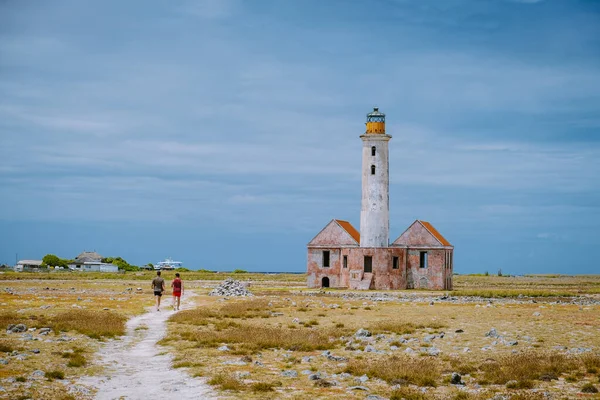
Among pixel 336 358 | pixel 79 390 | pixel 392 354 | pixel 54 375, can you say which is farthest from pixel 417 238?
pixel 79 390

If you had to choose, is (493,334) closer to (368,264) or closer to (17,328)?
(17,328)

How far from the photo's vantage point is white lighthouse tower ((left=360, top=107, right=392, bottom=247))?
69.2 m

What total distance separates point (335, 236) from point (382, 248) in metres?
6.14

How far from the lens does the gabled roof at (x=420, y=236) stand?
68.8 m

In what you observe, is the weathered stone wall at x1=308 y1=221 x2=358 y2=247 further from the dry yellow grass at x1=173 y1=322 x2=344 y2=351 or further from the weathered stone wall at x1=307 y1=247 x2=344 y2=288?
the dry yellow grass at x1=173 y1=322 x2=344 y2=351

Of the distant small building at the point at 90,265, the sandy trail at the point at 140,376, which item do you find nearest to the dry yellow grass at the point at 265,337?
the sandy trail at the point at 140,376

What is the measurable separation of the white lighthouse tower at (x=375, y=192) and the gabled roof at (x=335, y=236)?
1932 mm

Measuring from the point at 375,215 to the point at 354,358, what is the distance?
49.0 metres

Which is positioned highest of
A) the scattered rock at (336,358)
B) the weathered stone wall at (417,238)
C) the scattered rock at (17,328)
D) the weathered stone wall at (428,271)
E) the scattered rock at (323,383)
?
the weathered stone wall at (417,238)

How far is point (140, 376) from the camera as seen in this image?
1777cm

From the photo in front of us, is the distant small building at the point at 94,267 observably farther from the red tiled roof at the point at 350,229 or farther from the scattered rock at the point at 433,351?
the scattered rock at the point at 433,351

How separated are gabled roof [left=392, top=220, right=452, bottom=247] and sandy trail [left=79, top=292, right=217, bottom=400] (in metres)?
46.2

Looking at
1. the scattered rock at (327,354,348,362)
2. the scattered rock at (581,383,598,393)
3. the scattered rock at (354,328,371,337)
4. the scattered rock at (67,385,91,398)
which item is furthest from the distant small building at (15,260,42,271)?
the scattered rock at (581,383,598,393)

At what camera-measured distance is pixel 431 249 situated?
68.6 meters
